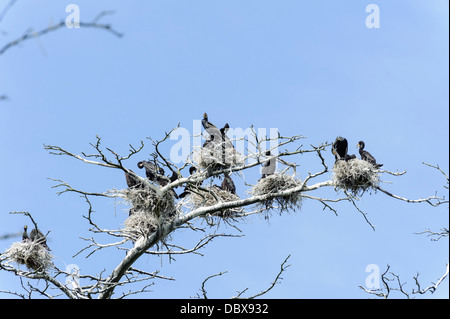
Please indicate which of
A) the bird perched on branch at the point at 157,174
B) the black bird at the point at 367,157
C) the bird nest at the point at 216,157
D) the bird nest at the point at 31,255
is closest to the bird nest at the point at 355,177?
the black bird at the point at 367,157

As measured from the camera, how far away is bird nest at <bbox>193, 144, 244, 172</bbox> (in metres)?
12.3

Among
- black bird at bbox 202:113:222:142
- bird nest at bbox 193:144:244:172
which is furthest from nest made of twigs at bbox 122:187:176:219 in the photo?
black bird at bbox 202:113:222:142

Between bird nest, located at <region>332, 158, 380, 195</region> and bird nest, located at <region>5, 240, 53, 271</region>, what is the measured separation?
5811mm

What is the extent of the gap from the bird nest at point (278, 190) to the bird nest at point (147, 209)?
175cm

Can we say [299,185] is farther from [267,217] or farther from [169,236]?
[169,236]

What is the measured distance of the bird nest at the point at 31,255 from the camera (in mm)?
12695

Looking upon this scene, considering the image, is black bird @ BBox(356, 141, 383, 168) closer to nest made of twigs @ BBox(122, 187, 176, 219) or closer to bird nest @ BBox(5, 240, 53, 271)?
nest made of twigs @ BBox(122, 187, 176, 219)

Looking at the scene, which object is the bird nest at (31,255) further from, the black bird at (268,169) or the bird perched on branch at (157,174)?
the black bird at (268,169)

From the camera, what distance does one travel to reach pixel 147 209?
1163 centimetres
